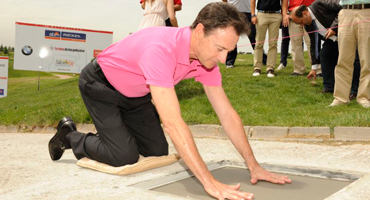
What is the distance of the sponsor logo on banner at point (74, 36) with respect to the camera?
698 inches

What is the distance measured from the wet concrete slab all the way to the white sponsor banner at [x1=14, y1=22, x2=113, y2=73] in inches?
568

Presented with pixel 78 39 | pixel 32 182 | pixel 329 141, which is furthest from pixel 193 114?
pixel 78 39

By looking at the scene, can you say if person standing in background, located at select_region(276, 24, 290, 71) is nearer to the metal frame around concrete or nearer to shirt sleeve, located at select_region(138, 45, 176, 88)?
the metal frame around concrete

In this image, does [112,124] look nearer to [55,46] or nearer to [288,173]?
[288,173]

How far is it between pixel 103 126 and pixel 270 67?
266 inches

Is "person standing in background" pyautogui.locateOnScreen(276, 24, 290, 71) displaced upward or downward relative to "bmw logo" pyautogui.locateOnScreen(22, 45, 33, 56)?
upward

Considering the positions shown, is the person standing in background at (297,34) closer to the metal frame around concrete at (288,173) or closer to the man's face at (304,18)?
the man's face at (304,18)

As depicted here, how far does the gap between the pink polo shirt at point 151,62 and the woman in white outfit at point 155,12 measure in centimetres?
332

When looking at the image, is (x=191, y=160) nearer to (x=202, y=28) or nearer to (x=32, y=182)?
(x=202, y=28)

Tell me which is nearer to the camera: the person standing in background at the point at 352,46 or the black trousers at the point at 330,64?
the person standing in background at the point at 352,46

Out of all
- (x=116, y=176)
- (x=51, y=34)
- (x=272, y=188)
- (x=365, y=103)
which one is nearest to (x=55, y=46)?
(x=51, y=34)

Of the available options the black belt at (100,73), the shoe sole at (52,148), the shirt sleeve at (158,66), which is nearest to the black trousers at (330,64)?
the black belt at (100,73)

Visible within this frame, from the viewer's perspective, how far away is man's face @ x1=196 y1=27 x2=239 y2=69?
10.7ft

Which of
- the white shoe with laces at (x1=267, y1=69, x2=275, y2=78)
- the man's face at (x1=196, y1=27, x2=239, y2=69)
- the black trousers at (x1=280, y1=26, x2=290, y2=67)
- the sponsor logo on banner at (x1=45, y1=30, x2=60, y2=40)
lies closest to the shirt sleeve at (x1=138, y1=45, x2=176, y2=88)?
the man's face at (x1=196, y1=27, x2=239, y2=69)
